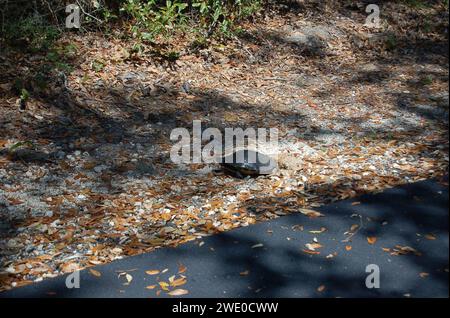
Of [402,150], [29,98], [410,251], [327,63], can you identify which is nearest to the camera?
[410,251]

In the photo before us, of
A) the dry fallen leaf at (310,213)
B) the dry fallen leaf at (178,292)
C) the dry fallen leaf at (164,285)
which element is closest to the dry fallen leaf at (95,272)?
the dry fallen leaf at (164,285)

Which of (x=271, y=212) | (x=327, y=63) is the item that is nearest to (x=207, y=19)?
(x=327, y=63)

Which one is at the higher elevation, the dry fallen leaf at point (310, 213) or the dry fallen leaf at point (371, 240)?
the dry fallen leaf at point (371, 240)

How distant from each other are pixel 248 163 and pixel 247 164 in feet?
0.05

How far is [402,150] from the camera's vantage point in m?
5.20

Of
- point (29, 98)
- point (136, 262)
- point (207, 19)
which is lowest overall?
point (136, 262)

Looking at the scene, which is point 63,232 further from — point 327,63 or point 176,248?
point 327,63

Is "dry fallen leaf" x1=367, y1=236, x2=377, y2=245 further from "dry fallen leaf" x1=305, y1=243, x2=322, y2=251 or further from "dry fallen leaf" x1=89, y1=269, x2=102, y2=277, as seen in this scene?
"dry fallen leaf" x1=89, y1=269, x2=102, y2=277

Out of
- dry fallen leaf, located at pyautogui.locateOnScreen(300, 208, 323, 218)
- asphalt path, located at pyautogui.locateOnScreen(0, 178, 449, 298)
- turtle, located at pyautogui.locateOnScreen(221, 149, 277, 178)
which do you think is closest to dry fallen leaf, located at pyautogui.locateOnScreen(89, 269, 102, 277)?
asphalt path, located at pyautogui.locateOnScreen(0, 178, 449, 298)

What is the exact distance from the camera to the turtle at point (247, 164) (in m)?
4.67

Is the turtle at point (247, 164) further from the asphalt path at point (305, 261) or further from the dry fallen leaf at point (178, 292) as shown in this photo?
the dry fallen leaf at point (178, 292)

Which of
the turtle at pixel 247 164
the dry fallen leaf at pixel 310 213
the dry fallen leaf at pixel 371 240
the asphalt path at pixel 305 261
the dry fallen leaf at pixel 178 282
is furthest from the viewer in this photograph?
the turtle at pixel 247 164

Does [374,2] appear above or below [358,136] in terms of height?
above

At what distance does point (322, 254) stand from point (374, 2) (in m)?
8.10
